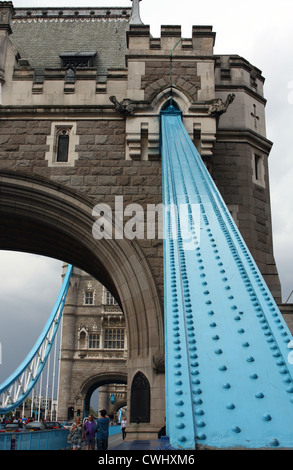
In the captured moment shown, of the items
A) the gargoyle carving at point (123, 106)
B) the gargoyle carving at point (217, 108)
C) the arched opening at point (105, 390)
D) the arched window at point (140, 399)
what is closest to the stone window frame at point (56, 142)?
the gargoyle carving at point (123, 106)

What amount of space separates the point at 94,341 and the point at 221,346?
42542 millimetres

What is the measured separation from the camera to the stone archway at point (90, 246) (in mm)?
6895

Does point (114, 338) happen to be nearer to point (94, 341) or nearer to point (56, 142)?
point (94, 341)

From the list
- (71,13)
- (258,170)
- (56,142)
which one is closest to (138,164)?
(56,142)

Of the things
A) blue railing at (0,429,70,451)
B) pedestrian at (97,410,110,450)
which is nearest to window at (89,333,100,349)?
blue railing at (0,429,70,451)

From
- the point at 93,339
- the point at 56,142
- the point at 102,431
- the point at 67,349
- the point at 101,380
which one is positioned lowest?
the point at 102,431

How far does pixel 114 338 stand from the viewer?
44125 millimetres

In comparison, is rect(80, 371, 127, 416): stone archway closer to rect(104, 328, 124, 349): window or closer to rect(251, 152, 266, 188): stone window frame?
rect(104, 328, 124, 349): window

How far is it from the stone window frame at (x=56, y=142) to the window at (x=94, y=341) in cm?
3721

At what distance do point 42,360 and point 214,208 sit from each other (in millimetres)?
26947

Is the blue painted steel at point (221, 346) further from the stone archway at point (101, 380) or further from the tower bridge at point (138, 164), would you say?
the stone archway at point (101, 380)

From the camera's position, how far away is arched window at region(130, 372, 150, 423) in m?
6.64

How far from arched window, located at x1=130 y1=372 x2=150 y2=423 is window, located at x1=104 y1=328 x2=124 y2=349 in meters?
37.2

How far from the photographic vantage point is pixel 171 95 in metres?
8.22
